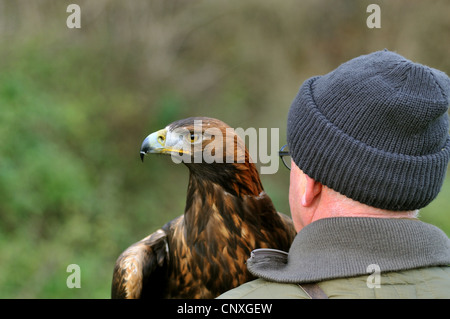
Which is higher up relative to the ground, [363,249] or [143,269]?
[363,249]

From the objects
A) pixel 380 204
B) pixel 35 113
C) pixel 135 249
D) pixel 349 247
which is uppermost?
pixel 35 113

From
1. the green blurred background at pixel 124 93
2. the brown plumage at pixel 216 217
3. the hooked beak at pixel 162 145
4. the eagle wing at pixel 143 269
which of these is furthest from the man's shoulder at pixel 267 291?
the green blurred background at pixel 124 93

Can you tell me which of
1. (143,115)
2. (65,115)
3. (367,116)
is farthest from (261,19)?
(367,116)

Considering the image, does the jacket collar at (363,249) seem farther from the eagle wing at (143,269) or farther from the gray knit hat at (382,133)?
the eagle wing at (143,269)

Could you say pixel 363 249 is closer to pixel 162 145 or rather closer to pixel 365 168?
pixel 365 168

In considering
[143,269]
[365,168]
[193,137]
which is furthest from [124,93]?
[365,168]

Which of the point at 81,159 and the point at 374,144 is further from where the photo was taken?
the point at 81,159

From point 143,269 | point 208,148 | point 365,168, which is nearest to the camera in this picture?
point 365,168

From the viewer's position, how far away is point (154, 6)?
10.4m

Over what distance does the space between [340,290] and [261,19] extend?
995cm

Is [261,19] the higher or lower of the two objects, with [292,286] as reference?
higher

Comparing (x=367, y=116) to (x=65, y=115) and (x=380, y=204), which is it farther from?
(x=65, y=115)

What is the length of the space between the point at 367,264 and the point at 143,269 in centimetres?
211

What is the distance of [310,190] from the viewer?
1.94 metres
